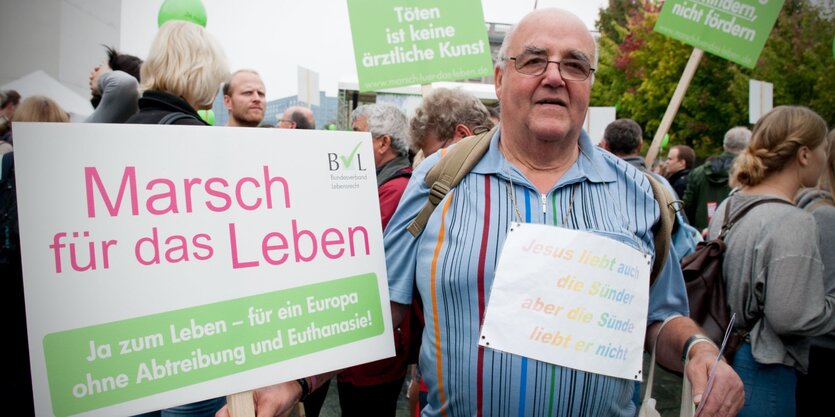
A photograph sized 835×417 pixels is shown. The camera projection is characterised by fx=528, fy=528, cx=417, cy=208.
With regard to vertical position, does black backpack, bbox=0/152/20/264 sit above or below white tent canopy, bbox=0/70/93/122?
below

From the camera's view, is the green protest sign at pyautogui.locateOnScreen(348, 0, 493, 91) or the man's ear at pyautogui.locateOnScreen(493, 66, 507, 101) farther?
the green protest sign at pyautogui.locateOnScreen(348, 0, 493, 91)

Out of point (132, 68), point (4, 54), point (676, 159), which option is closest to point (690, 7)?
point (676, 159)

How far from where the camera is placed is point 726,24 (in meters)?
4.08

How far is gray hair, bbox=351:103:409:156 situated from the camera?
321 centimetres

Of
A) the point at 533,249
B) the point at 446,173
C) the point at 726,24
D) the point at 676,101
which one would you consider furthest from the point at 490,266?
the point at 726,24

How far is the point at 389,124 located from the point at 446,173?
67.9 inches

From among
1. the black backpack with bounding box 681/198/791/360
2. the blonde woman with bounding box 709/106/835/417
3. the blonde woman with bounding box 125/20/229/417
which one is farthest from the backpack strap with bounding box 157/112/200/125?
the blonde woman with bounding box 709/106/835/417

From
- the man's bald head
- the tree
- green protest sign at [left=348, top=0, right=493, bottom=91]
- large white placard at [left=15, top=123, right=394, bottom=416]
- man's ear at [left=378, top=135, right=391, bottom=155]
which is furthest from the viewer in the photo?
the tree

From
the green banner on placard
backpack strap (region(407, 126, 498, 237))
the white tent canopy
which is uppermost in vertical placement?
the white tent canopy

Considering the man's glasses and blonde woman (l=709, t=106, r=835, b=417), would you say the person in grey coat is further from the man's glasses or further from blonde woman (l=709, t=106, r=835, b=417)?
the man's glasses

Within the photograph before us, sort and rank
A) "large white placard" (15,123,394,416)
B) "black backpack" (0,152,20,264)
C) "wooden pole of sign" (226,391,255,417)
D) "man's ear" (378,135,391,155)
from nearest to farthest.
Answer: "large white placard" (15,123,394,416), "wooden pole of sign" (226,391,255,417), "black backpack" (0,152,20,264), "man's ear" (378,135,391,155)

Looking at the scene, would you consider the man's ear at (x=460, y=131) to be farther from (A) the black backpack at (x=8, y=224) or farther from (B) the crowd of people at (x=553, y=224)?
(A) the black backpack at (x=8, y=224)

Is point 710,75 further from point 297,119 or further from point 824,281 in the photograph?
point 824,281

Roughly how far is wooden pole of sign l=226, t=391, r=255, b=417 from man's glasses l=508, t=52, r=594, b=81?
1.16 m
